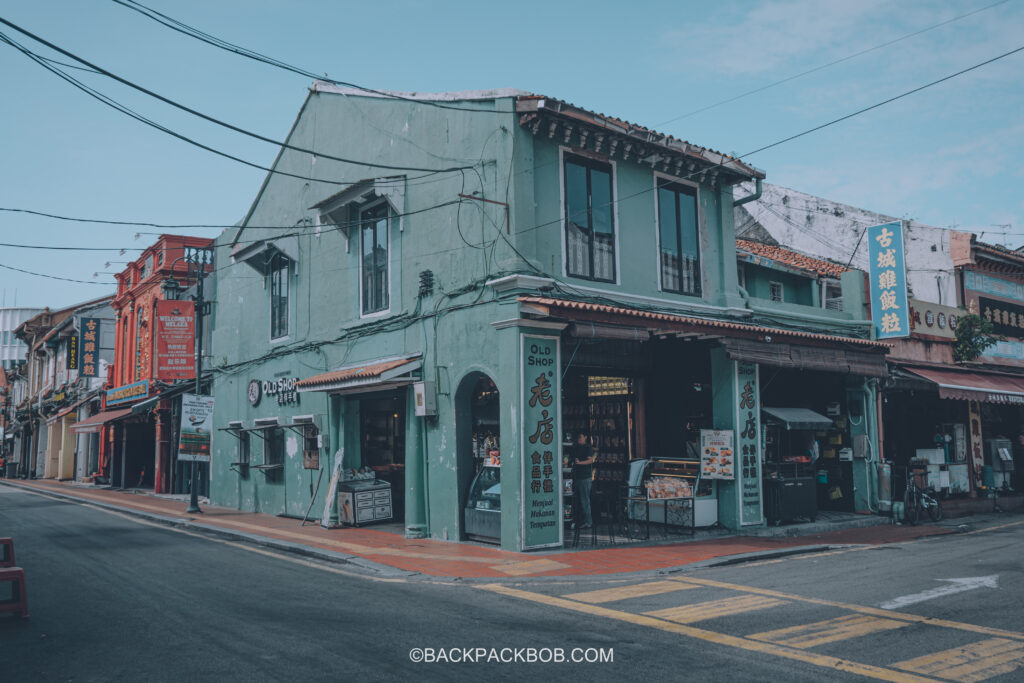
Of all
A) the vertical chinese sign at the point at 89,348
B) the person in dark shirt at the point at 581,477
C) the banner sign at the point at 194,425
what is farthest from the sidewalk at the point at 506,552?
the vertical chinese sign at the point at 89,348

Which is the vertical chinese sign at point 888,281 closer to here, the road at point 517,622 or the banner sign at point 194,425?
the road at point 517,622

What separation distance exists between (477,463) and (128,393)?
72.4 feet

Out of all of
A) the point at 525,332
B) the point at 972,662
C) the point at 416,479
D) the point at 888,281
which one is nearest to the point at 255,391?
the point at 416,479

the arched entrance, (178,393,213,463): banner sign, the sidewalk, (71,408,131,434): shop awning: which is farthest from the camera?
(71,408,131,434): shop awning

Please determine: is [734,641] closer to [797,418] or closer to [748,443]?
[748,443]

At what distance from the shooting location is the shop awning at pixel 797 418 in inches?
607

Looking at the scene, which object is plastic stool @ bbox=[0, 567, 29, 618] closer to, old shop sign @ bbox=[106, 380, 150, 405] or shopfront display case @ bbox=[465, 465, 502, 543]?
shopfront display case @ bbox=[465, 465, 502, 543]

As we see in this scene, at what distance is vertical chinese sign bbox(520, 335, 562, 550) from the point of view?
1231 centimetres

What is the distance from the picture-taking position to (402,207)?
51.2 ft

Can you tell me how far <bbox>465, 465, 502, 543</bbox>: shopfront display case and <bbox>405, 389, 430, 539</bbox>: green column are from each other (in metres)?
1.30

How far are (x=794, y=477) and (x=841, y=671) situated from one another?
425 inches

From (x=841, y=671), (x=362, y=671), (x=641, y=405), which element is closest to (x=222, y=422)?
(x=641, y=405)

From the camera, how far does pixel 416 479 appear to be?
48.1 ft

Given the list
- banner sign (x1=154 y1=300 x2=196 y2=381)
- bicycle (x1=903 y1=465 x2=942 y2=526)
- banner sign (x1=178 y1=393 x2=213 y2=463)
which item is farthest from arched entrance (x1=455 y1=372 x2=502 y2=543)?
banner sign (x1=154 y1=300 x2=196 y2=381)
